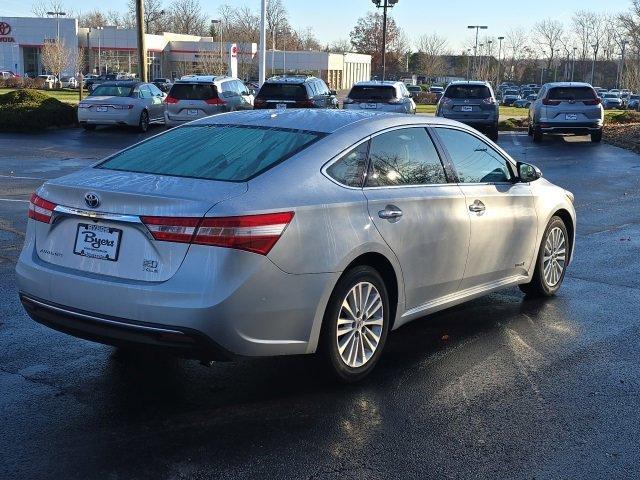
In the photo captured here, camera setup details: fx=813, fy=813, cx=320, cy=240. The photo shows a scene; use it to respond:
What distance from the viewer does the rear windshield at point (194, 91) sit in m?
23.1

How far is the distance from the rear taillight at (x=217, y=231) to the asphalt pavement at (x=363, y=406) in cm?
96

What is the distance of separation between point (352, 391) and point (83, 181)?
1.98m

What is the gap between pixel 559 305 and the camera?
22.5 ft

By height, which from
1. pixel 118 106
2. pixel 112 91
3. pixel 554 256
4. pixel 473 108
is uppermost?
pixel 112 91

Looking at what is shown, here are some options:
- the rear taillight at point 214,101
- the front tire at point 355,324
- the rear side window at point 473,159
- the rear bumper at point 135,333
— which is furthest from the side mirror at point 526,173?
the rear taillight at point 214,101

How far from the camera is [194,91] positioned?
76.2 ft

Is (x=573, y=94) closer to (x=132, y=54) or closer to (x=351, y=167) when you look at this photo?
(x=351, y=167)

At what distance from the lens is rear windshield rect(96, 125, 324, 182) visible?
4707 millimetres

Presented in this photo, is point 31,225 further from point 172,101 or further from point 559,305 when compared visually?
point 172,101

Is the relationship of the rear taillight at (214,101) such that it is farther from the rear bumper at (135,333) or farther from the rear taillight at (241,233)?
the rear taillight at (241,233)

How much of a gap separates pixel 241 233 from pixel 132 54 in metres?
94.1

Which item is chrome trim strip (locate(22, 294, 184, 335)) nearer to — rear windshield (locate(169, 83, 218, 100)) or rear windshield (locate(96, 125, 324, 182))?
rear windshield (locate(96, 125, 324, 182))

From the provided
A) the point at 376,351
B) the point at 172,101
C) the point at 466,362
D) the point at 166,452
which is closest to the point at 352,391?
the point at 376,351

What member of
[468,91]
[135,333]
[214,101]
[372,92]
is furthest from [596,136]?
[135,333]
